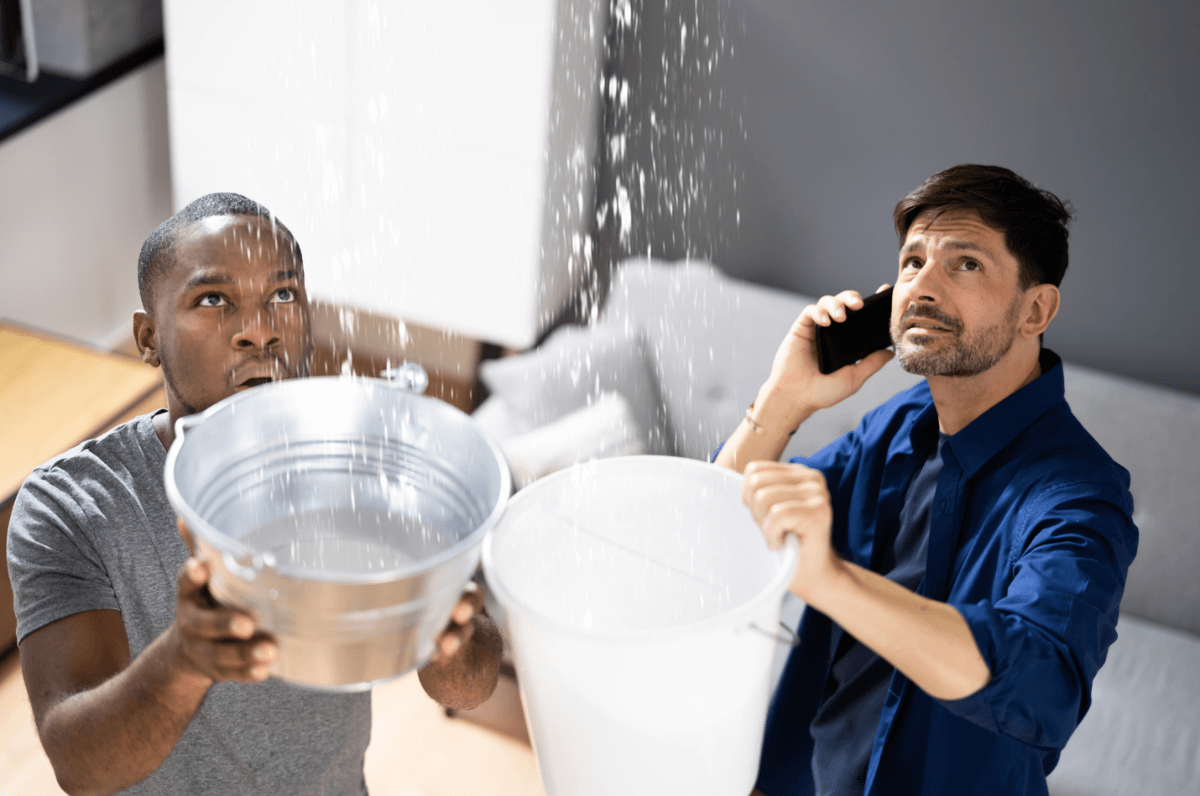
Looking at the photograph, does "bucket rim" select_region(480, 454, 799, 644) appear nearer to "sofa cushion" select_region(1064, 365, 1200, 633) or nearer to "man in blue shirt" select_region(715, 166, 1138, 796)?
"man in blue shirt" select_region(715, 166, 1138, 796)

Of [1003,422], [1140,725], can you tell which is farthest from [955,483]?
[1140,725]

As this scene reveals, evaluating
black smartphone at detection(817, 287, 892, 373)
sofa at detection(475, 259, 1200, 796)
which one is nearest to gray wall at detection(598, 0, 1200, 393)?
sofa at detection(475, 259, 1200, 796)

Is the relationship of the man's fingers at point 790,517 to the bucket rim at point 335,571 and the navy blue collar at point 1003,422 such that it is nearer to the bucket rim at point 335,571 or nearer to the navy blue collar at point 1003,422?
the bucket rim at point 335,571

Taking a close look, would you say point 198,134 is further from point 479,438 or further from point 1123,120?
point 479,438

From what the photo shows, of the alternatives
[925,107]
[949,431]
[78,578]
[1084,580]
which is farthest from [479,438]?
[925,107]

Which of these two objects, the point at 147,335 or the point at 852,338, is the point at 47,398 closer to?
the point at 147,335

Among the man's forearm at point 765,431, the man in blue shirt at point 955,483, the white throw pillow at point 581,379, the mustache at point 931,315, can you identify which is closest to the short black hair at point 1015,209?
the man in blue shirt at point 955,483

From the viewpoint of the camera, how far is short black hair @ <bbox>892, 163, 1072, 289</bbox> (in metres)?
1.24

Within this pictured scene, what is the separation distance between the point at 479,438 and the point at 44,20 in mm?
2845

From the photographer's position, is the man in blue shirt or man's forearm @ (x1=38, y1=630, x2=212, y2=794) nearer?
man's forearm @ (x1=38, y1=630, x2=212, y2=794)

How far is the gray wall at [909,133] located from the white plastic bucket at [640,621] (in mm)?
1890

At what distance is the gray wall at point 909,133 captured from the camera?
2.32m

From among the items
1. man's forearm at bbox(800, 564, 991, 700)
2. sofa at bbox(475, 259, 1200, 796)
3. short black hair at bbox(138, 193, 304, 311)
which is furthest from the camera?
sofa at bbox(475, 259, 1200, 796)

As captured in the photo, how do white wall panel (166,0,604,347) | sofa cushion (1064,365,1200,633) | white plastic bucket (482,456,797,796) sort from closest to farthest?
white plastic bucket (482,456,797,796) < sofa cushion (1064,365,1200,633) < white wall panel (166,0,604,347)
